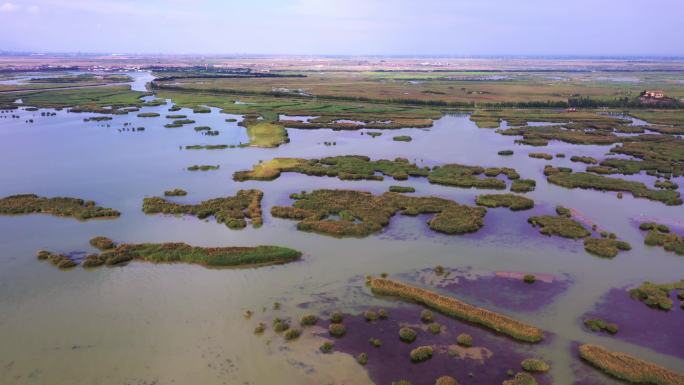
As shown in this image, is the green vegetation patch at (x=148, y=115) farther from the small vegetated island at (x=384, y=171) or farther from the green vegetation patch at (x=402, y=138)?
the green vegetation patch at (x=402, y=138)

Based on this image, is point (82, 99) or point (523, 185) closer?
point (523, 185)

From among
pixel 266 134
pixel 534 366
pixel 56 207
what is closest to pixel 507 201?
pixel 534 366

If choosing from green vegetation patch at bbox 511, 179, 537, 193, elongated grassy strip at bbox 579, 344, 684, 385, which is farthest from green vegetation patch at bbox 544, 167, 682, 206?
elongated grassy strip at bbox 579, 344, 684, 385

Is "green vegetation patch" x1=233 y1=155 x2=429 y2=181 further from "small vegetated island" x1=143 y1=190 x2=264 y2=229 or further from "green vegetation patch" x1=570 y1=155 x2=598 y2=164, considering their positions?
"green vegetation patch" x1=570 y1=155 x2=598 y2=164

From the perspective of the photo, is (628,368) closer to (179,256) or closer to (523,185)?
(179,256)

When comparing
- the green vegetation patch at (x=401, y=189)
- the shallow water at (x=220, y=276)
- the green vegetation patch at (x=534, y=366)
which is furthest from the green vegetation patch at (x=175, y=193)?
the green vegetation patch at (x=534, y=366)

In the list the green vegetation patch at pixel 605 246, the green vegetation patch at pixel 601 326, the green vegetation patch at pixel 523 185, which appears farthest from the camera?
the green vegetation patch at pixel 523 185
